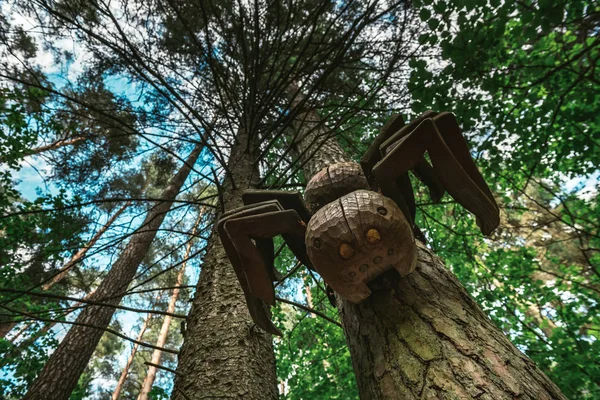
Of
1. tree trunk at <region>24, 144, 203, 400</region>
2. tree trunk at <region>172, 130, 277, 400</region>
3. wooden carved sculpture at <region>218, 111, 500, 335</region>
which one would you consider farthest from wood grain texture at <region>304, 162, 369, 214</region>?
tree trunk at <region>24, 144, 203, 400</region>

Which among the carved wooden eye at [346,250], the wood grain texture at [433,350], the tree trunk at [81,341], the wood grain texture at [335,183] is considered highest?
the tree trunk at [81,341]

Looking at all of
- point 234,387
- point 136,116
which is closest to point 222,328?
point 234,387

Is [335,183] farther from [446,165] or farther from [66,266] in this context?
[66,266]

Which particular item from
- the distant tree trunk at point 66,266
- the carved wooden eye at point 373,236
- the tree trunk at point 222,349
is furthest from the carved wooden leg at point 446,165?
the distant tree trunk at point 66,266

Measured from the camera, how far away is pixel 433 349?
3.21ft

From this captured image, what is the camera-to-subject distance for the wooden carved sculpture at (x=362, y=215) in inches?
39.7

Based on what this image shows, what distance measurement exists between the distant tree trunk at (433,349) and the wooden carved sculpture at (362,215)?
14 cm

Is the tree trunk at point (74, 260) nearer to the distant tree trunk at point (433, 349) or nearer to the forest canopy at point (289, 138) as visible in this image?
the forest canopy at point (289, 138)

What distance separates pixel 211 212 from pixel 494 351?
4.57 metres

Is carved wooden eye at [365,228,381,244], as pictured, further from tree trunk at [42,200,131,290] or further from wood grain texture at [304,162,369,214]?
tree trunk at [42,200,131,290]

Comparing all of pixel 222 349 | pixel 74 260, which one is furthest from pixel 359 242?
pixel 74 260

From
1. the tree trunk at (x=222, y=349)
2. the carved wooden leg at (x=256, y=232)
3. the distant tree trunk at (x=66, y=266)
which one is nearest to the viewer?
the carved wooden leg at (x=256, y=232)

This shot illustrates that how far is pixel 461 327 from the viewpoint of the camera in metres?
1.05

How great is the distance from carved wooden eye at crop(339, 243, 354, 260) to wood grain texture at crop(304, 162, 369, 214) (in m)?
0.35
